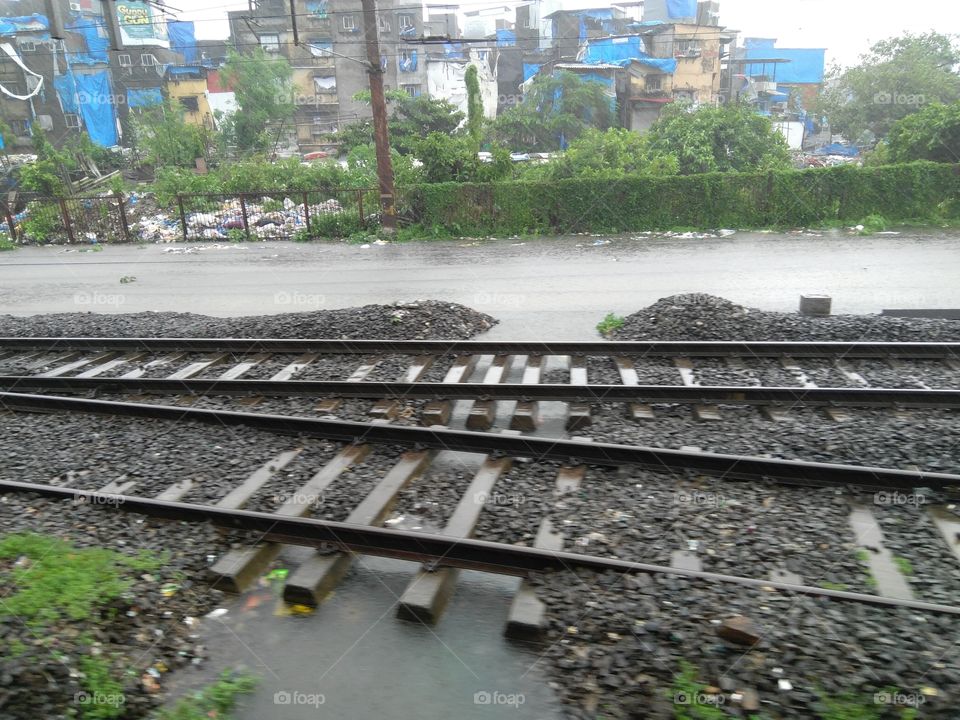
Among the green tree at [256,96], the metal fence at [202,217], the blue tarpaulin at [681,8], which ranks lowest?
the metal fence at [202,217]

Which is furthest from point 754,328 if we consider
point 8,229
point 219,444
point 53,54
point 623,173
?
point 53,54

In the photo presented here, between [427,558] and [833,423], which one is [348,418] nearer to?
[427,558]

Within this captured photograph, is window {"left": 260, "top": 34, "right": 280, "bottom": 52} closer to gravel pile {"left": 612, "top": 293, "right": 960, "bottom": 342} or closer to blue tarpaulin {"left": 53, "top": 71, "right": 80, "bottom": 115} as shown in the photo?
blue tarpaulin {"left": 53, "top": 71, "right": 80, "bottom": 115}

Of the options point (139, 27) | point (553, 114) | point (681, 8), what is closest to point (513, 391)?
point (553, 114)

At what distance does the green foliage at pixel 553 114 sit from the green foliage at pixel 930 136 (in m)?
22.2

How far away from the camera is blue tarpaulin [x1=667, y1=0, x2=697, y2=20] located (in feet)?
192

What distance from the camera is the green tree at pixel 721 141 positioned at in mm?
22906

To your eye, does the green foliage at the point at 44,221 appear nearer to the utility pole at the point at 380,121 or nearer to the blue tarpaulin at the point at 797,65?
the utility pole at the point at 380,121

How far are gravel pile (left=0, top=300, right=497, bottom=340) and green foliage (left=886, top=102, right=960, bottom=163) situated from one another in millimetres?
17253

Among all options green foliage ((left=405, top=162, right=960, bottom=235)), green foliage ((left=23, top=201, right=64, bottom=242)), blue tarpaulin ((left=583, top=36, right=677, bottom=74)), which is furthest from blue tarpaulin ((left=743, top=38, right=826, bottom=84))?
green foliage ((left=23, top=201, right=64, bottom=242))

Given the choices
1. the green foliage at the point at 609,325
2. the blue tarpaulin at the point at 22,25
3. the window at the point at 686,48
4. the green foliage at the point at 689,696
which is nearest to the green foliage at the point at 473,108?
the green foliage at the point at 609,325

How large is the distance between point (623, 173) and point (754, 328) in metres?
12.9

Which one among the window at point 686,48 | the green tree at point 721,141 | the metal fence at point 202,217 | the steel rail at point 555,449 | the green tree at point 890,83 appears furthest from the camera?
the window at point 686,48

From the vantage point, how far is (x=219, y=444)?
6.32m
